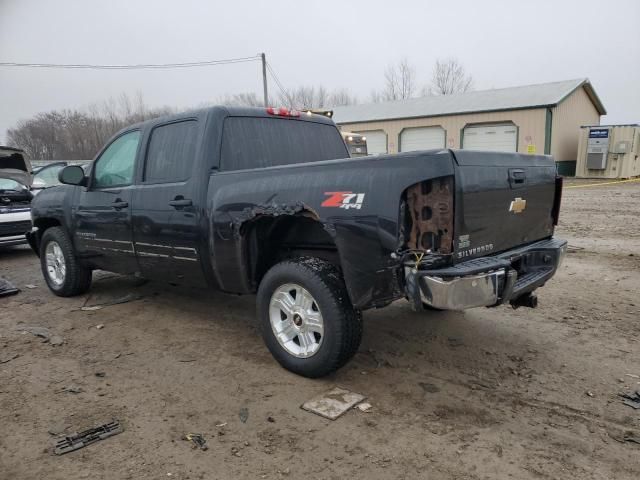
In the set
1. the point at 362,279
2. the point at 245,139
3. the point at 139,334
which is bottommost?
the point at 139,334

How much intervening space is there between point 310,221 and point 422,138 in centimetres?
2660

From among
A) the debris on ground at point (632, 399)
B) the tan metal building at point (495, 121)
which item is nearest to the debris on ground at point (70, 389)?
the debris on ground at point (632, 399)

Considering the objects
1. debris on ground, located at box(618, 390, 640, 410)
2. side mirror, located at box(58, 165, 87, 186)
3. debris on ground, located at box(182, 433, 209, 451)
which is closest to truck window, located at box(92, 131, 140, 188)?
side mirror, located at box(58, 165, 87, 186)

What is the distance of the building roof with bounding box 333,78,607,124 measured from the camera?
84.8 feet

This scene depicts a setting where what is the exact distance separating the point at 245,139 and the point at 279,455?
2.60m

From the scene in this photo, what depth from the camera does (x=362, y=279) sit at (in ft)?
10.2

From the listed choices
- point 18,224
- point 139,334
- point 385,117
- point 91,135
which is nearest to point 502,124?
point 385,117

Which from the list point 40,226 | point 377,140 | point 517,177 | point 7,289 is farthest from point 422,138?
point 517,177

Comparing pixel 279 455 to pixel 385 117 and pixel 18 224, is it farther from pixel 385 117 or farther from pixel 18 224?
pixel 385 117

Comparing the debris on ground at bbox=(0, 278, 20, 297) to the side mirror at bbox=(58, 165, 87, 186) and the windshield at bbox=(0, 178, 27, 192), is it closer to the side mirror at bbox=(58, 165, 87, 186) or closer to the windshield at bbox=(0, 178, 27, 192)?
the side mirror at bbox=(58, 165, 87, 186)

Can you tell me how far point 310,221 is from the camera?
367 cm

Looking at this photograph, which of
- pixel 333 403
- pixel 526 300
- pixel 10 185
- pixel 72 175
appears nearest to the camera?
pixel 333 403

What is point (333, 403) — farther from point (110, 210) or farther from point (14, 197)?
point (14, 197)

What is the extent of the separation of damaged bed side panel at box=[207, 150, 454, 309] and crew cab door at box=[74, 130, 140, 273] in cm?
149
